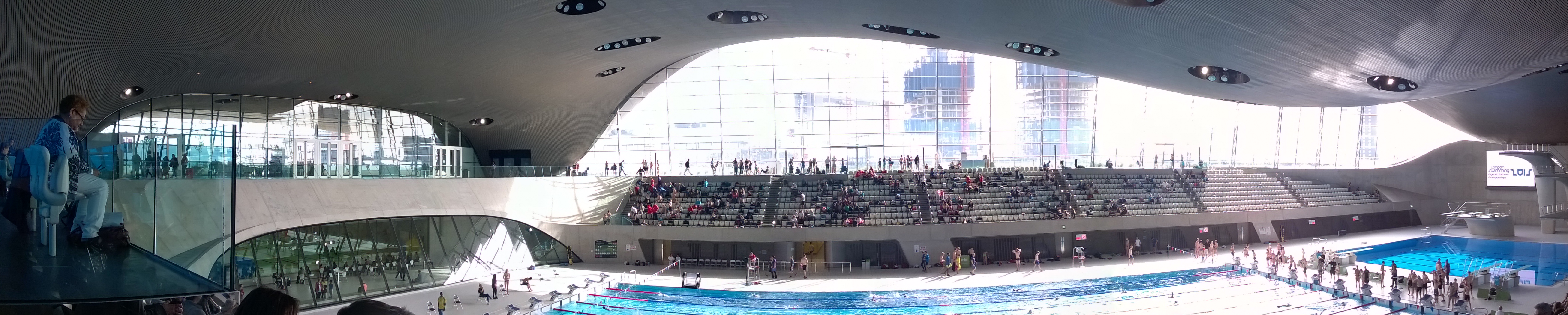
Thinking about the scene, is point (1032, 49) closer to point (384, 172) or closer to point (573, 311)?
point (573, 311)

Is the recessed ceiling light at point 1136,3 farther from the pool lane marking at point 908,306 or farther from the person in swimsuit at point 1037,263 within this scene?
the person in swimsuit at point 1037,263

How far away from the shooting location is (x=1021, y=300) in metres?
20.3

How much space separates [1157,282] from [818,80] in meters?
19.5

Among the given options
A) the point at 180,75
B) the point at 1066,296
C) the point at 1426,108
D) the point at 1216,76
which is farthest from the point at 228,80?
the point at 1426,108

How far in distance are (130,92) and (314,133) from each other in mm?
6862

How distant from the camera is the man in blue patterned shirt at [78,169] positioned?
12.7 feet

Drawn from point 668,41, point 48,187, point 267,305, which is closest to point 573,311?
point 668,41

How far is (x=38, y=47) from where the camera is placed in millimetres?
13938

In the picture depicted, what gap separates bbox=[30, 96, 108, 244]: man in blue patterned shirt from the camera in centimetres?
388

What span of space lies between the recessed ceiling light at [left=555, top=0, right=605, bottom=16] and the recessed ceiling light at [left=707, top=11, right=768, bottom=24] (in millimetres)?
3564

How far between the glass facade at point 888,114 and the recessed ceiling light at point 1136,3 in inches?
949

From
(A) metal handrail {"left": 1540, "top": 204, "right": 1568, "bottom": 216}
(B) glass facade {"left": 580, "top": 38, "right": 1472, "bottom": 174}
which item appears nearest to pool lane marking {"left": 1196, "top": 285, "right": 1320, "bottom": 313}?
(B) glass facade {"left": 580, "top": 38, "right": 1472, "bottom": 174}

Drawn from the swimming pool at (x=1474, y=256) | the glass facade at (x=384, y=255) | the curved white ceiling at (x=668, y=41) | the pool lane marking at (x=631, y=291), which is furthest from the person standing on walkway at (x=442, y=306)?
the swimming pool at (x=1474, y=256)

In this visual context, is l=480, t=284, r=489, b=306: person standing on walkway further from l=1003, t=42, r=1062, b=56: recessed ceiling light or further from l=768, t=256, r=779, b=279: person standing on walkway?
l=1003, t=42, r=1062, b=56: recessed ceiling light
